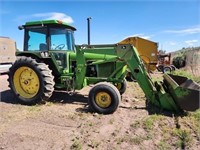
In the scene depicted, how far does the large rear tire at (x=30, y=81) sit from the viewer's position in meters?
6.75

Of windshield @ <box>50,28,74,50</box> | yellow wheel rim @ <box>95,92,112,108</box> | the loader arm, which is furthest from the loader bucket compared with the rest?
windshield @ <box>50,28,74,50</box>

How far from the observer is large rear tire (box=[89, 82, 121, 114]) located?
19.4 ft

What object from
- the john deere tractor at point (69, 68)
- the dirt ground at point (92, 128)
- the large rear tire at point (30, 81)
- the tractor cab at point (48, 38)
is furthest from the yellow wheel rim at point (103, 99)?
the tractor cab at point (48, 38)

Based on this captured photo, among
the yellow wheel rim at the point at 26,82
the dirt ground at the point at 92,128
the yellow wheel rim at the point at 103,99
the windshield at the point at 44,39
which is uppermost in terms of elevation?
the windshield at the point at 44,39

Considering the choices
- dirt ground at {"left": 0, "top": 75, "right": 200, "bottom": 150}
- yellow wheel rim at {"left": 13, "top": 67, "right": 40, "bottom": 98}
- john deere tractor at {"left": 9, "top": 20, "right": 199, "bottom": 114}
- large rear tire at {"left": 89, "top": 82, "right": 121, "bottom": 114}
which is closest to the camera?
dirt ground at {"left": 0, "top": 75, "right": 200, "bottom": 150}

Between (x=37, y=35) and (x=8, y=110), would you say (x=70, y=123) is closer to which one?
(x=8, y=110)

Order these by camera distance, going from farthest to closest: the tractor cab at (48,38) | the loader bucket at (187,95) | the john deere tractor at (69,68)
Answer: the tractor cab at (48,38), the john deere tractor at (69,68), the loader bucket at (187,95)

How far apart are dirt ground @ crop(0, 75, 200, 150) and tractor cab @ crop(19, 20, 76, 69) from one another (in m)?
1.46

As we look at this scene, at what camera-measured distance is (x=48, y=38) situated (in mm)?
7211

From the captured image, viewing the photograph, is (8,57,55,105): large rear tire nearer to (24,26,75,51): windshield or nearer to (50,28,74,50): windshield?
(24,26,75,51): windshield

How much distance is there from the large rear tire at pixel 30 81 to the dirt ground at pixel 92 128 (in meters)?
0.31

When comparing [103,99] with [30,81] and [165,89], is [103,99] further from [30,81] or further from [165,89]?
[30,81]

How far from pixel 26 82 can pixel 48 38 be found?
4.47 feet

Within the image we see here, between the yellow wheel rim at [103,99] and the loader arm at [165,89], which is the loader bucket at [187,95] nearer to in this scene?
the loader arm at [165,89]
